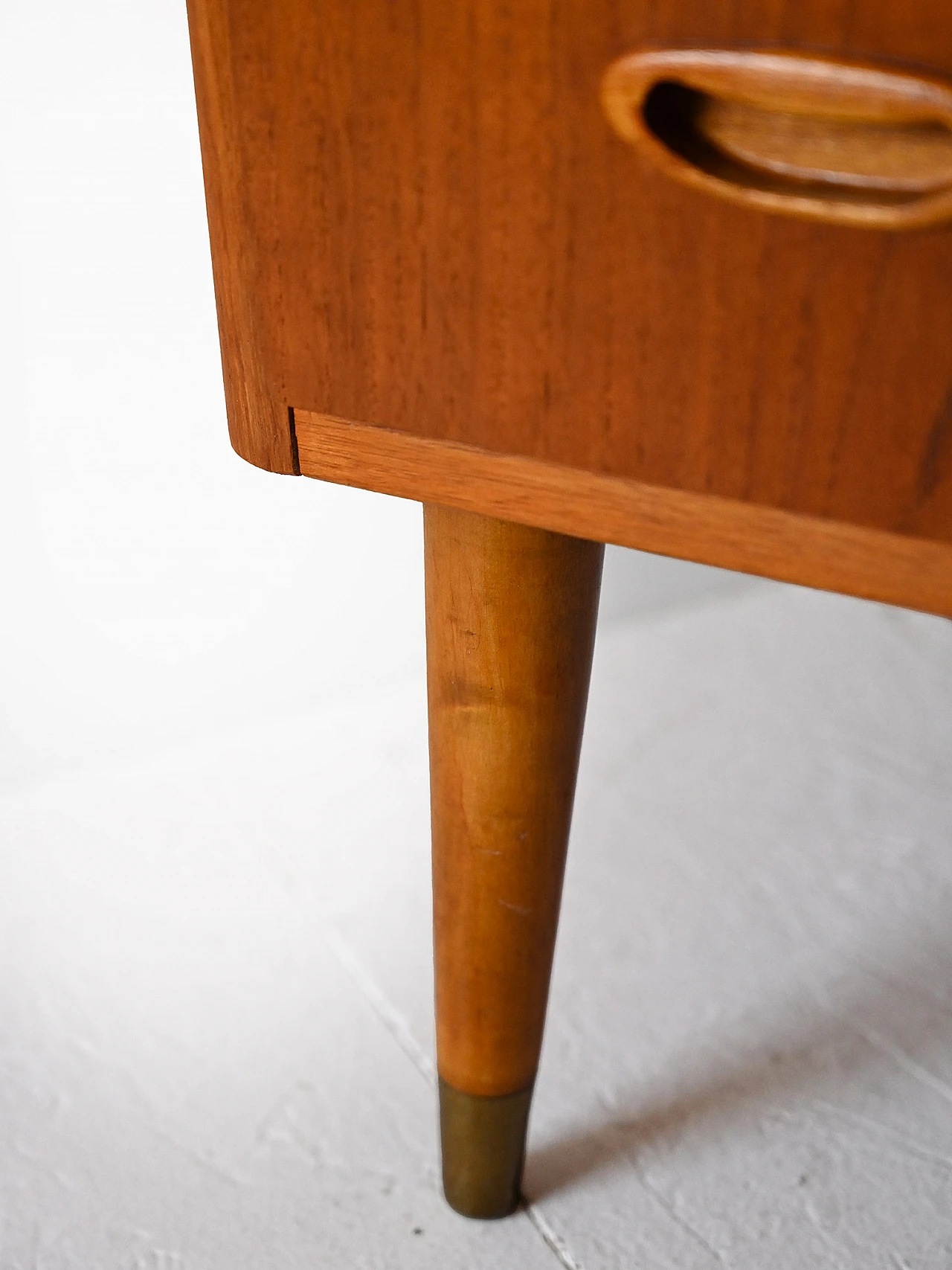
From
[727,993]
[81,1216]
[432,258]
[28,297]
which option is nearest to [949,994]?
[727,993]

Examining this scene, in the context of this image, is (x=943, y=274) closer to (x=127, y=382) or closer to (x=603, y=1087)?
(x=603, y=1087)

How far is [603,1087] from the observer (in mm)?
685

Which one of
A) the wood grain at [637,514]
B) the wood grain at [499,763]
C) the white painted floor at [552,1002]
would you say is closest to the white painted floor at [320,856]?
the white painted floor at [552,1002]

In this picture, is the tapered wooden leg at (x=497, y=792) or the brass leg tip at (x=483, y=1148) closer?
the tapered wooden leg at (x=497, y=792)

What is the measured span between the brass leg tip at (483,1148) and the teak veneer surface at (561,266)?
327 mm

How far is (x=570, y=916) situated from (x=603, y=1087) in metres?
0.14

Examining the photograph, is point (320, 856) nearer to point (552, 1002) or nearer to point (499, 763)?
point (552, 1002)

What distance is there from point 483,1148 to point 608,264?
43 cm

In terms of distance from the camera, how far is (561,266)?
1.05ft

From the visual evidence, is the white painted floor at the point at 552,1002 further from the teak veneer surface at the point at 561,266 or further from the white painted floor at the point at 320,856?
the teak veneer surface at the point at 561,266

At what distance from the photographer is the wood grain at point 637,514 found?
1.04 feet

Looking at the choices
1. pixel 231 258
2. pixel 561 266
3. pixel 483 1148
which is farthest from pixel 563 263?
pixel 483 1148

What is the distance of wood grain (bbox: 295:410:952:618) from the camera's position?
1.04 ft

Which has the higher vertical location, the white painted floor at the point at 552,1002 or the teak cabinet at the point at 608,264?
the teak cabinet at the point at 608,264
